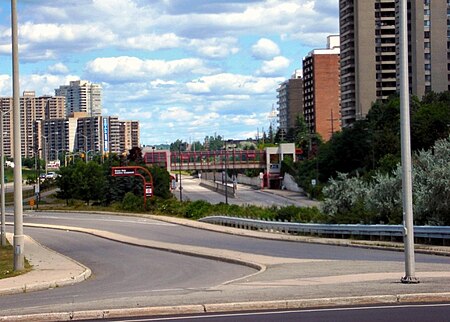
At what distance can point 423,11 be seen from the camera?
127812 mm

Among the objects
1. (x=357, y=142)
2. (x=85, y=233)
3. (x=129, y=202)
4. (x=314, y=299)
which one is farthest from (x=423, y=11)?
(x=314, y=299)

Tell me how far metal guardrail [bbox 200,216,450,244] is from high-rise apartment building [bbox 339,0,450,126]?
260 ft

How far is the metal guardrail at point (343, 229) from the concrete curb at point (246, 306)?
15914 mm

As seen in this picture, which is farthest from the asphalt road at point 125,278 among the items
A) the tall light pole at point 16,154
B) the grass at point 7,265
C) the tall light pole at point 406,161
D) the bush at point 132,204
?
the bush at point 132,204

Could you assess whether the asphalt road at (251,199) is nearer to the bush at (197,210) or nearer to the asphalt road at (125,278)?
the bush at (197,210)

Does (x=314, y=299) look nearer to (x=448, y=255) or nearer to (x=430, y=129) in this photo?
(x=448, y=255)

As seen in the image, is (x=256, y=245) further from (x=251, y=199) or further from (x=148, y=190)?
(x=251, y=199)

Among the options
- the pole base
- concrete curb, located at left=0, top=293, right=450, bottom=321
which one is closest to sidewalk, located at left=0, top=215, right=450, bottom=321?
concrete curb, located at left=0, top=293, right=450, bottom=321

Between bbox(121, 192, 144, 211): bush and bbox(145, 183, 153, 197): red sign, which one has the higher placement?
bbox(145, 183, 153, 197): red sign

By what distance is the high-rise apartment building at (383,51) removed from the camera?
12781 cm

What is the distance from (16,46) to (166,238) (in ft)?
73.8

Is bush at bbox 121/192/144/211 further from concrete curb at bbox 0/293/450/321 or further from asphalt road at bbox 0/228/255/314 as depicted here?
concrete curb at bbox 0/293/450/321

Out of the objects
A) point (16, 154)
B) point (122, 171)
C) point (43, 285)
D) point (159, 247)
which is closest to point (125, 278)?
point (43, 285)

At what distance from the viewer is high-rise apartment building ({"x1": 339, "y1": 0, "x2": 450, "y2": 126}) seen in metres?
128
